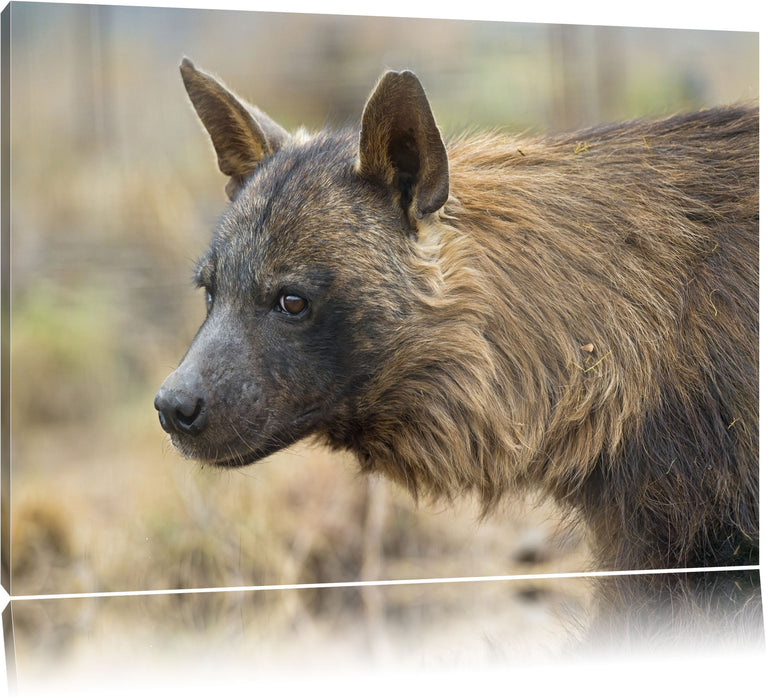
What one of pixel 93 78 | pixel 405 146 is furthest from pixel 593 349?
pixel 93 78

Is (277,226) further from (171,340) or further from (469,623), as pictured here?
(171,340)

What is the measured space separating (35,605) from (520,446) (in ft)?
7.39

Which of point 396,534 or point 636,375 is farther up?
point 636,375

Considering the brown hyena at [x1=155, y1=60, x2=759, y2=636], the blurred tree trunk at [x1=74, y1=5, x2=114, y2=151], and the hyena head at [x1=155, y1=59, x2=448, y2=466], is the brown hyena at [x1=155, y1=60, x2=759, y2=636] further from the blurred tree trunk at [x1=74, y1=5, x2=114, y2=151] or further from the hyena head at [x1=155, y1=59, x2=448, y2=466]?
the blurred tree trunk at [x1=74, y1=5, x2=114, y2=151]

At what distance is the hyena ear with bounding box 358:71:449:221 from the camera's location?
12.4ft

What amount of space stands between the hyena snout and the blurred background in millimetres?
1110

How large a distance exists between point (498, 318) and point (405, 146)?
2.40ft

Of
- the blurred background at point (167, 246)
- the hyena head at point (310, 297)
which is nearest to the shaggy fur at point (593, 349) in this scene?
the hyena head at point (310, 297)

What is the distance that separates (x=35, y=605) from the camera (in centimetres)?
475

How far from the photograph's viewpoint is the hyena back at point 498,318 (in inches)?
155

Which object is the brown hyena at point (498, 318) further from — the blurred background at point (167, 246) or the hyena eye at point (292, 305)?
the blurred background at point (167, 246)

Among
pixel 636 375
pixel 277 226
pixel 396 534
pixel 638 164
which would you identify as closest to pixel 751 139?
pixel 638 164

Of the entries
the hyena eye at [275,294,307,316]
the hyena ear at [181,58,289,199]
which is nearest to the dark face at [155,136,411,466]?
the hyena eye at [275,294,307,316]

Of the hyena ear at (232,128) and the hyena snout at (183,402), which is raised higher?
the hyena ear at (232,128)
